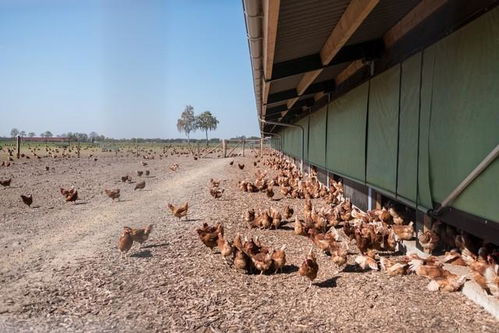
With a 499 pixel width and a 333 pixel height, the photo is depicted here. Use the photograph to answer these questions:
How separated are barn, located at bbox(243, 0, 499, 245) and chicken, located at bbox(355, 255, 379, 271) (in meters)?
0.73

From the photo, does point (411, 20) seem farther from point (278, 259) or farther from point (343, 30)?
point (278, 259)

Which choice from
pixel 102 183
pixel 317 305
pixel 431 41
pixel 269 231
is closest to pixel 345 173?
pixel 269 231

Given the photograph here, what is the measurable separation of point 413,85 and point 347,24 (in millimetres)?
989

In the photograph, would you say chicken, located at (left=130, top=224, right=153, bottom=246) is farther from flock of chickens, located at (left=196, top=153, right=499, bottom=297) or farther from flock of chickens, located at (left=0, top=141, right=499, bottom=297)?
flock of chickens, located at (left=196, top=153, right=499, bottom=297)

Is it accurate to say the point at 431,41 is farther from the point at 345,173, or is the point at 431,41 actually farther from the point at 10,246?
the point at 10,246

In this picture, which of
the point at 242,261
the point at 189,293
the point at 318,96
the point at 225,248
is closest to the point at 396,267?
the point at 242,261

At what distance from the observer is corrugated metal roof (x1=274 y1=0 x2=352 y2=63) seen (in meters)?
4.59

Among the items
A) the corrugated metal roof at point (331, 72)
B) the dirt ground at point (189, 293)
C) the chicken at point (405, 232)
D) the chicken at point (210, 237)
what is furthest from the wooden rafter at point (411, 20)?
the chicken at point (210, 237)

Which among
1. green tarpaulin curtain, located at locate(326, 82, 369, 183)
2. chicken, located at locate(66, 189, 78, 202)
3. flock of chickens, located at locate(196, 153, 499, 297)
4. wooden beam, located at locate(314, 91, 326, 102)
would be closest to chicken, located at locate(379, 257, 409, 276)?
flock of chickens, located at locate(196, 153, 499, 297)

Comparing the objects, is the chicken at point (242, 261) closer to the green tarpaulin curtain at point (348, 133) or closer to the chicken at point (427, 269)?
the chicken at point (427, 269)

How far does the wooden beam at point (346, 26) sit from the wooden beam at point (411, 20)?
75 centimetres

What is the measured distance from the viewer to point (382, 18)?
577cm

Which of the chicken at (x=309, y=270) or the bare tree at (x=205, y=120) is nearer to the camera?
the chicken at (x=309, y=270)

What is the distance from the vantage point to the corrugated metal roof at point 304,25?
4.59 metres
